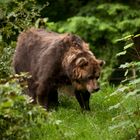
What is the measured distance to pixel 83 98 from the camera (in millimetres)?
8625

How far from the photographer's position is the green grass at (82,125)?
22.1 ft

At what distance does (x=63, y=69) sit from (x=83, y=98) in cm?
50

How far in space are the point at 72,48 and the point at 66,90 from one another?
2.14ft

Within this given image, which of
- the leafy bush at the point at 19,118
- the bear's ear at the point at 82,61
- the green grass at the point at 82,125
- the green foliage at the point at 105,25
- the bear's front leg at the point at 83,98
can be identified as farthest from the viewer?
the green foliage at the point at 105,25

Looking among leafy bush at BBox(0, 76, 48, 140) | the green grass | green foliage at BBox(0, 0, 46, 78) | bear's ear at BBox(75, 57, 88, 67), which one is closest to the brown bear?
bear's ear at BBox(75, 57, 88, 67)

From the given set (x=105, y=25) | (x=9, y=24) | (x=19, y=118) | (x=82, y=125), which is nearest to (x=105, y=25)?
(x=105, y=25)

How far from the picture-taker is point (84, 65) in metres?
8.34

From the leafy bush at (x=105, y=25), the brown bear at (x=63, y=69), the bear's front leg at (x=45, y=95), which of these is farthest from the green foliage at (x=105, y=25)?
the bear's front leg at (x=45, y=95)

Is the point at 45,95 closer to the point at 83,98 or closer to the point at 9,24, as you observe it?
the point at 83,98

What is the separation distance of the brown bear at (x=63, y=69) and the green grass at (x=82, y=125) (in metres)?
0.27

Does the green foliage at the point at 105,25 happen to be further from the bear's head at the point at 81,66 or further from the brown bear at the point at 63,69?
the bear's head at the point at 81,66

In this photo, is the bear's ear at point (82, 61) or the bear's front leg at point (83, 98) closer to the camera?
the bear's ear at point (82, 61)

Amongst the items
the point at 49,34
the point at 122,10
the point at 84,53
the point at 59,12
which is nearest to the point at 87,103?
the point at 84,53

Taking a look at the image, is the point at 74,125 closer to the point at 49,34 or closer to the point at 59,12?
the point at 49,34
